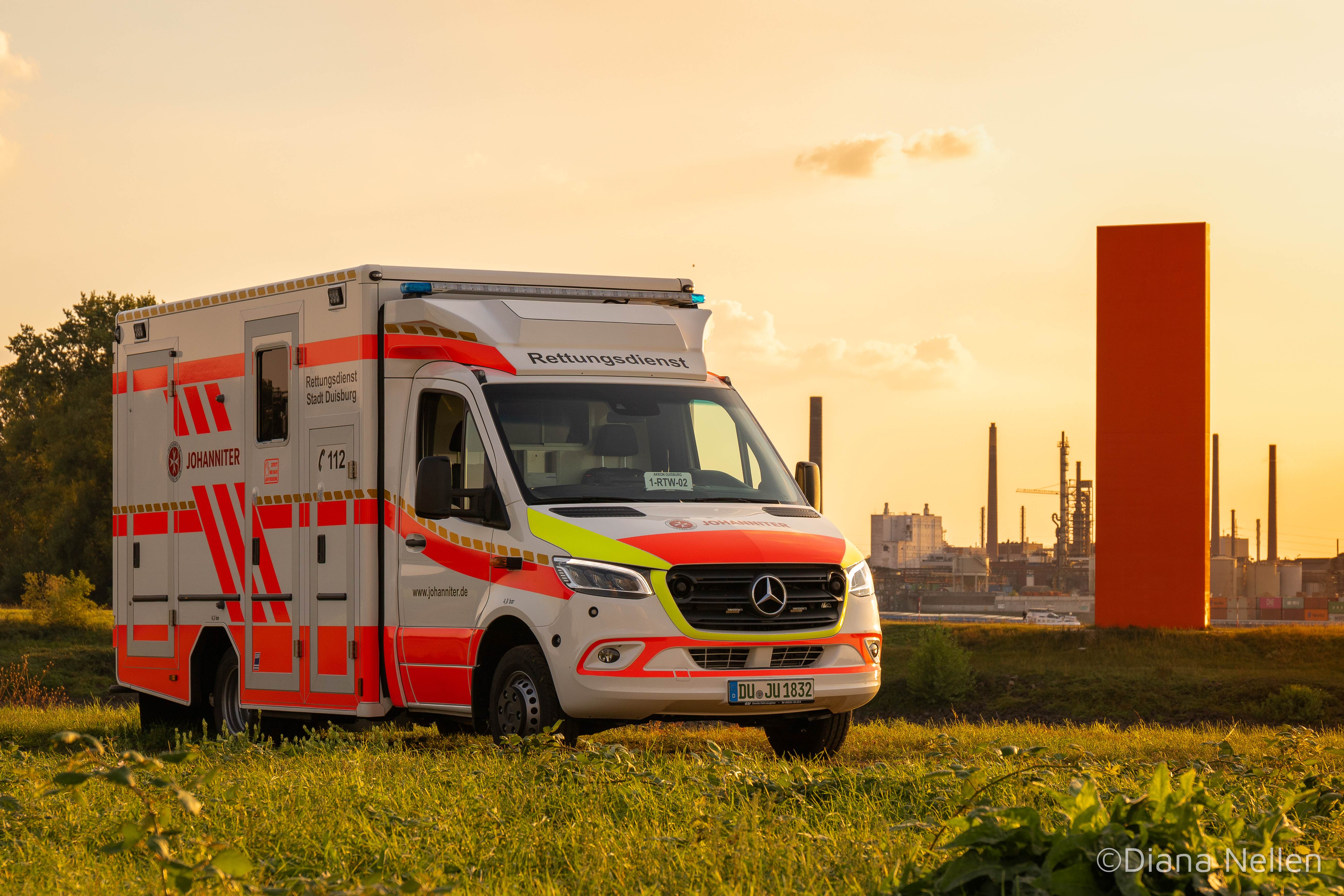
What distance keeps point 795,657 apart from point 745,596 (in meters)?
0.57

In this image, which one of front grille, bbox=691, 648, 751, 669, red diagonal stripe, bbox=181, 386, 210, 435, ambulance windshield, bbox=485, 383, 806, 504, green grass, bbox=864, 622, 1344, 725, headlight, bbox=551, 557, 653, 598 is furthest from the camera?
green grass, bbox=864, 622, 1344, 725

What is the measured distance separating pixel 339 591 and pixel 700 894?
6488 mm

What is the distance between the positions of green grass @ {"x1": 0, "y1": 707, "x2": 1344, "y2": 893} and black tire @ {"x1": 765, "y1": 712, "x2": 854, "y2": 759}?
830mm

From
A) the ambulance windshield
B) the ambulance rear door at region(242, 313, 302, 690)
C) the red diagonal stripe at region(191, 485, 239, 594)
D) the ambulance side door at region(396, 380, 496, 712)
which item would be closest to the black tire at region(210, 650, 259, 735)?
the ambulance rear door at region(242, 313, 302, 690)

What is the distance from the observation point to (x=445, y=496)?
9.80m

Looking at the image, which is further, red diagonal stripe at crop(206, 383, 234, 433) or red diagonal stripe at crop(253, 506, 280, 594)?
red diagonal stripe at crop(206, 383, 234, 433)

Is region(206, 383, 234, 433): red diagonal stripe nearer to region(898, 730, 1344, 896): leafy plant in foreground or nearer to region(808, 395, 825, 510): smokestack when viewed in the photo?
region(898, 730, 1344, 896): leafy plant in foreground

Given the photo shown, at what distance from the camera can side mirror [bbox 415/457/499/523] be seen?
9773 mm

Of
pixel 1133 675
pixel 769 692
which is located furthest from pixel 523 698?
pixel 1133 675

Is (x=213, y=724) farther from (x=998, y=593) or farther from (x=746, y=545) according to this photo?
(x=998, y=593)

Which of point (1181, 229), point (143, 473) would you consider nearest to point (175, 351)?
point (143, 473)

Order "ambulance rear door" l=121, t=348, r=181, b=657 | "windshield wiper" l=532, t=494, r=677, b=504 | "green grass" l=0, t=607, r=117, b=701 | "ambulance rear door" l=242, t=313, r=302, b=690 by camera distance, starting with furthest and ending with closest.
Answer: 1. "green grass" l=0, t=607, r=117, b=701
2. "ambulance rear door" l=121, t=348, r=181, b=657
3. "ambulance rear door" l=242, t=313, r=302, b=690
4. "windshield wiper" l=532, t=494, r=677, b=504

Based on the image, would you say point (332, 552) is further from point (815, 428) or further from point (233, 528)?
point (815, 428)

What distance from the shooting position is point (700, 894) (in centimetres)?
510
